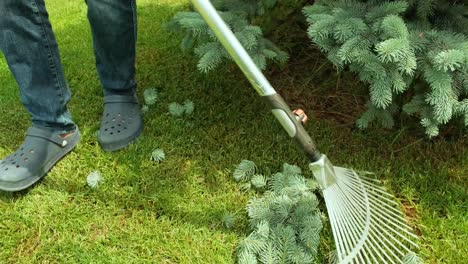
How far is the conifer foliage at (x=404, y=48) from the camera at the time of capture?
1401 millimetres

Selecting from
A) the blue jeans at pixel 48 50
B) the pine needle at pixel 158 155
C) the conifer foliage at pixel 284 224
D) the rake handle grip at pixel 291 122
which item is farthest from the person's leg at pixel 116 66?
the rake handle grip at pixel 291 122

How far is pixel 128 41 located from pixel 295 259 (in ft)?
3.73

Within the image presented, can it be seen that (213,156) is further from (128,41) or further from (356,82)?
(356,82)

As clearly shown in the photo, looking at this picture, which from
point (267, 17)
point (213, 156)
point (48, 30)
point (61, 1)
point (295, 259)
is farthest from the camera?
point (61, 1)

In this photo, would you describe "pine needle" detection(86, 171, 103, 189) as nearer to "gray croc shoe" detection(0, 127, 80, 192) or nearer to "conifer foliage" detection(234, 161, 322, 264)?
"gray croc shoe" detection(0, 127, 80, 192)

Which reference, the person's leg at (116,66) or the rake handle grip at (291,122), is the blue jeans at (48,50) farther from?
the rake handle grip at (291,122)

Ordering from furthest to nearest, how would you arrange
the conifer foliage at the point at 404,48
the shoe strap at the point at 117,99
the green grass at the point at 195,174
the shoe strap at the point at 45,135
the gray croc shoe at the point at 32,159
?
the shoe strap at the point at 117,99 < the shoe strap at the point at 45,135 < the gray croc shoe at the point at 32,159 < the green grass at the point at 195,174 < the conifer foliage at the point at 404,48

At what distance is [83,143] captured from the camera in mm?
1982

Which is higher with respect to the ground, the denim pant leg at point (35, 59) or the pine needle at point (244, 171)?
the denim pant leg at point (35, 59)

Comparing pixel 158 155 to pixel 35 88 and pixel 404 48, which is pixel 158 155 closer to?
pixel 35 88

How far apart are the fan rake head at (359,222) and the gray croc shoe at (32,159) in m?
1.08

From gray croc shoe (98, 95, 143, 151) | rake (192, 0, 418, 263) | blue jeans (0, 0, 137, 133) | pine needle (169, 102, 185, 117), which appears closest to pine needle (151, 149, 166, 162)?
gray croc shoe (98, 95, 143, 151)

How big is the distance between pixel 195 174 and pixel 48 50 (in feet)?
2.51

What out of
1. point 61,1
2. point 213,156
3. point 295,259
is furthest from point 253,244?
point 61,1
